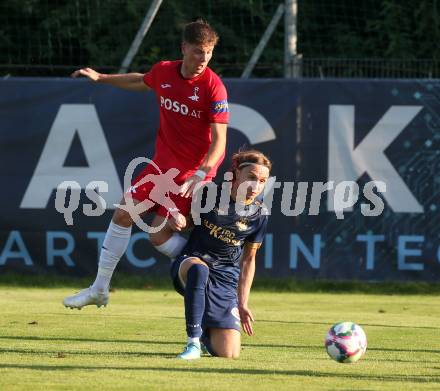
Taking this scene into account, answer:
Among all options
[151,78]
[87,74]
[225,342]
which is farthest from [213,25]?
[225,342]

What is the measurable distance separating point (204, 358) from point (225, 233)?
89 centimetres

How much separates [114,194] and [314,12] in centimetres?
423

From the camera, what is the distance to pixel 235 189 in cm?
752

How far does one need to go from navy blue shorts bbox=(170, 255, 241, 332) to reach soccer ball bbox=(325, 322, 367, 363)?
91cm

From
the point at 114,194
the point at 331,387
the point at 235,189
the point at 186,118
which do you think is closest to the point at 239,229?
the point at 235,189

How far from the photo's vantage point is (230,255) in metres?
7.69

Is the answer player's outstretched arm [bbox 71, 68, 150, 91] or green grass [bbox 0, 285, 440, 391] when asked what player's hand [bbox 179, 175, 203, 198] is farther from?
player's outstretched arm [bbox 71, 68, 150, 91]

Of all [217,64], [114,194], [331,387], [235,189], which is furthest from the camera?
[217,64]

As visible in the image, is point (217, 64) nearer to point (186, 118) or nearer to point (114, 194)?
point (114, 194)

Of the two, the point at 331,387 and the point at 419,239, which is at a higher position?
the point at 331,387

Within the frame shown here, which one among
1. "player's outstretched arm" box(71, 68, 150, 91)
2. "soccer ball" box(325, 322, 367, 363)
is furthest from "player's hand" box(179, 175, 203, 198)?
"soccer ball" box(325, 322, 367, 363)

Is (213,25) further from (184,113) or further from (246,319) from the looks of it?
(246,319)

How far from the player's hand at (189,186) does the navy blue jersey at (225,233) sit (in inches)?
7.5

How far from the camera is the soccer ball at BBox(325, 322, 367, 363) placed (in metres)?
6.94
